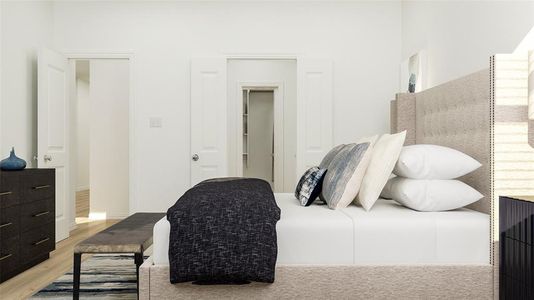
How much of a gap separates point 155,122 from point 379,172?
3.25m

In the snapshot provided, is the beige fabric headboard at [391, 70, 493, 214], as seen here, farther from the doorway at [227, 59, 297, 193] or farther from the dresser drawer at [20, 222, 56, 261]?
the doorway at [227, 59, 297, 193]

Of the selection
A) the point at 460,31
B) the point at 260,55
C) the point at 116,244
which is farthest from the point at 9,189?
the point at 460,31

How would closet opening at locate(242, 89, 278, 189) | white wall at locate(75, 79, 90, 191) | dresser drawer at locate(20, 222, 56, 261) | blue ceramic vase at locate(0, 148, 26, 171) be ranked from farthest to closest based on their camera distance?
1. white wall at locate(75, 79, 90, 191)
2. closet opening at locate(242, 89, 278, 189)
3. dresser drawer at locate(20, 222, 56, 261)
4. blue ceramic vase at locate(0, 148, 26, 171)

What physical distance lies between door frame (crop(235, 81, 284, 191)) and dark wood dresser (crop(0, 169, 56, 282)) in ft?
12.0

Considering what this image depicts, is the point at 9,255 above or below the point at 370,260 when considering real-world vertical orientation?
below

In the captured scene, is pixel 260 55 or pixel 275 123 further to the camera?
pixel 275 123

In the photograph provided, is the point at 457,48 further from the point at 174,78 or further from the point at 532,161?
the point at 174,78

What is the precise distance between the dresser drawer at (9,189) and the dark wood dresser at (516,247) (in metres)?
3.14

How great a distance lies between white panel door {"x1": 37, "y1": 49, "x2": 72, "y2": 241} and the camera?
4.44 metres

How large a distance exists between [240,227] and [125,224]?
1193 mm

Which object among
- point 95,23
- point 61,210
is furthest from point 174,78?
point 61,210

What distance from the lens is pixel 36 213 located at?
3631 millimetres

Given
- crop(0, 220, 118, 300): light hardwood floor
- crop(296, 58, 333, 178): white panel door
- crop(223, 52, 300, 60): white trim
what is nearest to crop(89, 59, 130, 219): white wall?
crop(0, 220, 118, 300): light hardwood floor

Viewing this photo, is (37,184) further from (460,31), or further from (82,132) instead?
(82,132)
